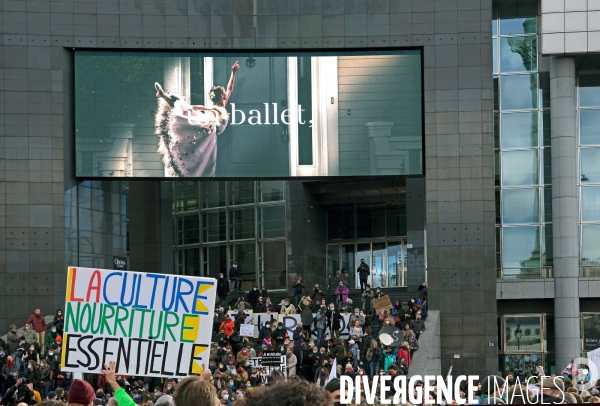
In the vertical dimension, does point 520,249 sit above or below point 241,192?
below

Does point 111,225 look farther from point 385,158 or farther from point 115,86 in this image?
point 385,158

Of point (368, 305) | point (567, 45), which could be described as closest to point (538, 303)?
point (368, 305)

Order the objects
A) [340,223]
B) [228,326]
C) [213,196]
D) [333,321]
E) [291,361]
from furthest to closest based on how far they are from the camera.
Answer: [213,196]
[340,223]
[333,321]
[228,326]
[291,361]

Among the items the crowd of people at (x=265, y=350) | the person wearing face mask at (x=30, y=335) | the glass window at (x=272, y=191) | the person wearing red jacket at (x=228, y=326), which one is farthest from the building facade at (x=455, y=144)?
the glass window at (x=272, y=191)

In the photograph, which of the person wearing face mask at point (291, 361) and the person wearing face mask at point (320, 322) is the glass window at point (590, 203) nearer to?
the person wearing face mask at point (320, 322)

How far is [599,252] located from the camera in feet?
132

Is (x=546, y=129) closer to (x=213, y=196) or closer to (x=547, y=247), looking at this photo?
(x=547, y=247)

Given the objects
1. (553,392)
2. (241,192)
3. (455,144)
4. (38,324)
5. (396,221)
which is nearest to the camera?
(553,392)

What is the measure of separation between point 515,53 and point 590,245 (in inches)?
281

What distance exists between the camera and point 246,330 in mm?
35781

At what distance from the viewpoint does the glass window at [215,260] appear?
55.7 metres

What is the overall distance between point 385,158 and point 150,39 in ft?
29.1

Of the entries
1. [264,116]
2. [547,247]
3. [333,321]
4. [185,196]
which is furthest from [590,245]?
[185,196]

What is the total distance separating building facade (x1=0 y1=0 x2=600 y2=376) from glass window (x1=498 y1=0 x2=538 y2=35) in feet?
0.16
